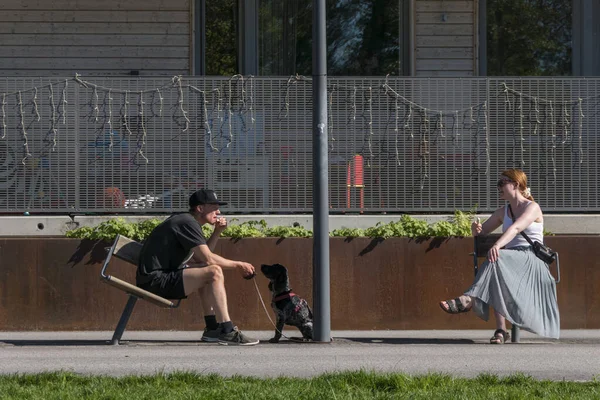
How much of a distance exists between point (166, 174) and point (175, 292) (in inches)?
112

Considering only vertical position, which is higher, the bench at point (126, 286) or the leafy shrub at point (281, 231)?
the leafy shrub at point (281, 231)

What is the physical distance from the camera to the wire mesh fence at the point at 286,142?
12.3m

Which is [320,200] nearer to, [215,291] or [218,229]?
[218,229]

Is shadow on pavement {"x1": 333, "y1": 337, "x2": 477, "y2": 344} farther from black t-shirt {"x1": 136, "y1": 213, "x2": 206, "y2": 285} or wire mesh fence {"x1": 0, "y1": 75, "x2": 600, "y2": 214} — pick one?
wire mesh fence {"x1": 0, "y1": 75, "x2": 600, "y2": 214}

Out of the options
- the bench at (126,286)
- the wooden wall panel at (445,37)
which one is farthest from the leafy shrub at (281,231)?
the wooden wall panel at (445,37)

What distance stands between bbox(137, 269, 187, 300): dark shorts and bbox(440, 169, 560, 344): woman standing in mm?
2391

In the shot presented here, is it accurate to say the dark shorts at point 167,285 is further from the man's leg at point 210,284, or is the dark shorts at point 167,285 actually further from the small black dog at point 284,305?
the small black dog at point 284,305

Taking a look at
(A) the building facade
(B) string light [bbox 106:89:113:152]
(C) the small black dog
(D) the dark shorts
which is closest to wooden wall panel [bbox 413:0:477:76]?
(A) the building facade

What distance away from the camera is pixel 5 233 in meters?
12.0

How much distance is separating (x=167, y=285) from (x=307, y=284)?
2394mm

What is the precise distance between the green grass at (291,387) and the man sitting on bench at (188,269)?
7.09ft

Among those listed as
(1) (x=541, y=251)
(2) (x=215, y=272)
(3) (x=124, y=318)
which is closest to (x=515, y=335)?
(1) (x=541, y=251)

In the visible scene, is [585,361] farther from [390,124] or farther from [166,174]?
[166,174]

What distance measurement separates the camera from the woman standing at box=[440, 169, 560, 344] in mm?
10023
